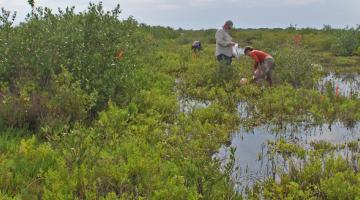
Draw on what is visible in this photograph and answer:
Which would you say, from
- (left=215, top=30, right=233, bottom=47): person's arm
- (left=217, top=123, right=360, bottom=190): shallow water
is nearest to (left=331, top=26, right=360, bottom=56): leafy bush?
(left=215, top=30, right=233, bottom=47): person's arm

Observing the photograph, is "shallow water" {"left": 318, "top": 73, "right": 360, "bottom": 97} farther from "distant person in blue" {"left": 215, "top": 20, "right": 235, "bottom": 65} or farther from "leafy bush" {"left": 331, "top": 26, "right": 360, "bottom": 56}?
"leafy bush" {"left": 331, "top": 26, "right": 360, "bottom": 56}

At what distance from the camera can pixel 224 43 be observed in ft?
46.4

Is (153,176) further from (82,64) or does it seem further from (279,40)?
(279,40)

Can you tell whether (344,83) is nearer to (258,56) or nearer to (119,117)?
(258,56)

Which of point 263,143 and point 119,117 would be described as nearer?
point 263,143

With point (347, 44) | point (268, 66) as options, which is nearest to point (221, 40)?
point (268, 66)

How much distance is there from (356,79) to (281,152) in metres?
9.10

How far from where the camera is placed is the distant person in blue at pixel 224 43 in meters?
13.9

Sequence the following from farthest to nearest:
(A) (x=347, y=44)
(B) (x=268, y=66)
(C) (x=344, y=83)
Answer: (A) (x=347, y=44) → (C) (x=344, y=83) → (B) (x=268, y=66)

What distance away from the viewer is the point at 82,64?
31.0 ft

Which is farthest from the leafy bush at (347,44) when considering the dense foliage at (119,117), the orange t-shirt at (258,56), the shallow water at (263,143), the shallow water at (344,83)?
the shallow water at (263,143)

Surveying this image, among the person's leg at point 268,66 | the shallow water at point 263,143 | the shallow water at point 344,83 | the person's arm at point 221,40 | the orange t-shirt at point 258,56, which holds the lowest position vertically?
the shallow water at point 263,143

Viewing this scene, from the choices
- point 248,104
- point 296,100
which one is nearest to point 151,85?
point 248,104

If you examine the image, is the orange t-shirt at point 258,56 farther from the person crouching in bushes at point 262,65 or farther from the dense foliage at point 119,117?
the dense foliage at point 119,117
